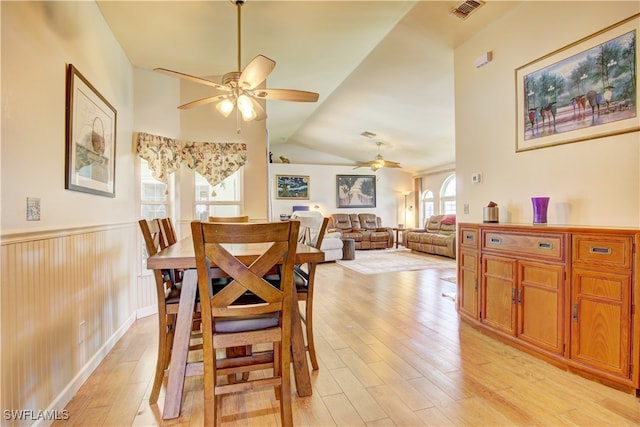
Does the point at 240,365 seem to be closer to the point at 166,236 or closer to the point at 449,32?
the point at 166,236

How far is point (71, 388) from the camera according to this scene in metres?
1.76

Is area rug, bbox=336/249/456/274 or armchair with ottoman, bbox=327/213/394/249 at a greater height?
armchair with ottoman, bbox=327/213/394/249

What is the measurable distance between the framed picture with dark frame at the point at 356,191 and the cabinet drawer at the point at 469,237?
6869 millimetres

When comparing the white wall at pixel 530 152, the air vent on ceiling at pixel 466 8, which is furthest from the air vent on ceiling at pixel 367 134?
the air vent on ceiling at pixel 466 8

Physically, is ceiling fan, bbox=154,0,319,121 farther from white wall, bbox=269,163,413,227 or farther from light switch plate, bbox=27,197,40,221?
white wall, bbox=269,163,413,227

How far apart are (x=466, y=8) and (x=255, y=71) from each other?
1.95m

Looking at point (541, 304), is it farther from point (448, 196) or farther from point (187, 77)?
point (448, 196)

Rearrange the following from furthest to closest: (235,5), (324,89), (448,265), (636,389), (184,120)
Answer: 1. (448,265)
2. (324,89)
3. (184,120)
4. (235,5)
5. (636,389)

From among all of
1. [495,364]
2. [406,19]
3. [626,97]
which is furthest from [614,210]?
[406,19]

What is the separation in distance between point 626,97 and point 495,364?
1.91 metres

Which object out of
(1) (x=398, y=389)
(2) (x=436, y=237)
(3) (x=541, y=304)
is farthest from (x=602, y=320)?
(2) (x=436, y=237)

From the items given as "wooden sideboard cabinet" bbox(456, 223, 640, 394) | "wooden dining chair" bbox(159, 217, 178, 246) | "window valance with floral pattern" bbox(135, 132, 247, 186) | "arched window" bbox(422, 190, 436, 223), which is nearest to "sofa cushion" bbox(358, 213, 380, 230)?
"arched window" bbox(422, 190, 436, 223)

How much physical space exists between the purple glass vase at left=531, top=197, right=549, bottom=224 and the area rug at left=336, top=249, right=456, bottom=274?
3.16m

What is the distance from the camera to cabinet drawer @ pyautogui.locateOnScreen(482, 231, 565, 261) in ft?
6.72
